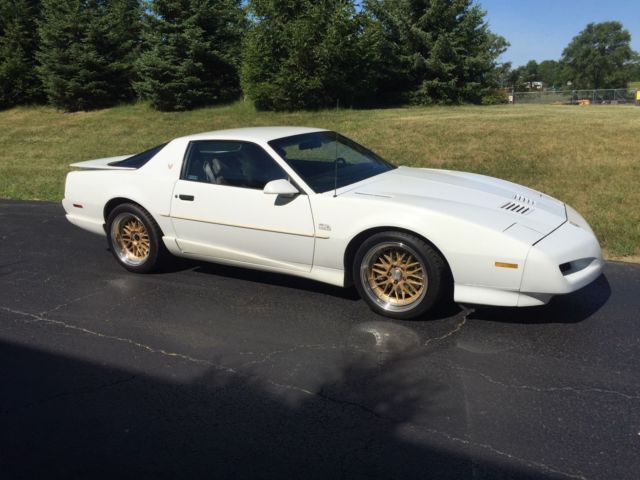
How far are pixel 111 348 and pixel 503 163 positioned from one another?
812 centimetres

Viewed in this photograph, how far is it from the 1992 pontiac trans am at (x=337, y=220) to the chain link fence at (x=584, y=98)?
4051cm

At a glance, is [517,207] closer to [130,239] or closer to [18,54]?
[130,239]

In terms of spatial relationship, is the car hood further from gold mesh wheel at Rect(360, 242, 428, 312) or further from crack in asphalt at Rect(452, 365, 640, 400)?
crack in asphalt at Rect(452, 365, 640, 400)

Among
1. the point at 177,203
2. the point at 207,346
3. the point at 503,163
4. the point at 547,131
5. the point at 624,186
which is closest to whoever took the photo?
the point at 207,346

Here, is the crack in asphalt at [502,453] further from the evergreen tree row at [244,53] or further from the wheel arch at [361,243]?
the evergreen tree row at [244,53]

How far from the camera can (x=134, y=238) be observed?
226 inches

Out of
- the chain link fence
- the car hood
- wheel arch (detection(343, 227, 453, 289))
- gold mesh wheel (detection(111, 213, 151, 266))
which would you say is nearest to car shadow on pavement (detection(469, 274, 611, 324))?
wheel arch (detection(343, 227, 453, 289))

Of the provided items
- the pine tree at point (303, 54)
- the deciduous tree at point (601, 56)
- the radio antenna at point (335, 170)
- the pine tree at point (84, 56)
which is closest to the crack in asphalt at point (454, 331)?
the radio antenna at point (335, 170)

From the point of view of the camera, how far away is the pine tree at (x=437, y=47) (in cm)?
2288

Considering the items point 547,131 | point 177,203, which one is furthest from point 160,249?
point 547,131

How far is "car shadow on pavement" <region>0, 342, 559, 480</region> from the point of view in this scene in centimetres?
275

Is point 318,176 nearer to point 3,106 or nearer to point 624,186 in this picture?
point 624,186

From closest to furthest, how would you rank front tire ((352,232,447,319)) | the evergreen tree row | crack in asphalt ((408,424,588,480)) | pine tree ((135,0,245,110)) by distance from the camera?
crack in asphalt ((408,424,588,480)), front tire ((352,232,447,319)), the evergreen tree row, pine tree ((135,0,245,110))

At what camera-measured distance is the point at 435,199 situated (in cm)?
444
